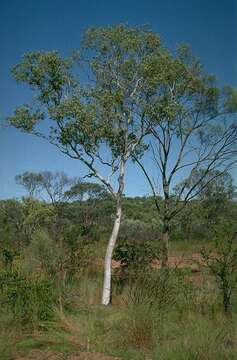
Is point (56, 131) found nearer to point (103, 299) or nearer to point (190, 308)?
point (103, 299)

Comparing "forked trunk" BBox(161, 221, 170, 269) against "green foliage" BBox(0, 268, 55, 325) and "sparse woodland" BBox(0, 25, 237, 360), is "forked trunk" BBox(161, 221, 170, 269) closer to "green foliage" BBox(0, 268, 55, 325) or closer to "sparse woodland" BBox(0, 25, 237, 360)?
"sparse woodland" BBox(0, 25, 237, 360)

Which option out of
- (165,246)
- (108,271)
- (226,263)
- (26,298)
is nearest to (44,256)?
(108,271)

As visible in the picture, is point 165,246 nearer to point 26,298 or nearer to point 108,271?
point 108,271

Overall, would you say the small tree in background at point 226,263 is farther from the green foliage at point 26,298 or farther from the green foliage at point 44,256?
the green foliage at point 44,256

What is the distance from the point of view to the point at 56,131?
10312 millimetres

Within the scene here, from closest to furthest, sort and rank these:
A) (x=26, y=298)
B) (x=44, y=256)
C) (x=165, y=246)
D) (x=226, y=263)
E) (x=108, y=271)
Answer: (x=26, y=298), (x=226, y=263), (x=108, y=271), (x=44, y=256), (x=165, y=246)

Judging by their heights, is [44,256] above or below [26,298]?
above

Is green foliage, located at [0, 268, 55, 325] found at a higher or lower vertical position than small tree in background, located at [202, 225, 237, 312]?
lower

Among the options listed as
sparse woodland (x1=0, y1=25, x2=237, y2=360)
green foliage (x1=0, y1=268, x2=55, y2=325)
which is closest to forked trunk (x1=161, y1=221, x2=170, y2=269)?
sparse woodland (x1=0, y1=25, x2=237, y2=360)

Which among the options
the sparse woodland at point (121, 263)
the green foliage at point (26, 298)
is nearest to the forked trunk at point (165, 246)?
the sparse woodland at point (121, 263)

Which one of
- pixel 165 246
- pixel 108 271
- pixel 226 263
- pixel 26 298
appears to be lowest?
pixel 26 298

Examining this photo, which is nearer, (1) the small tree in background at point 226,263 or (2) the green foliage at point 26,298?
(2) the green foliage at point 26,298

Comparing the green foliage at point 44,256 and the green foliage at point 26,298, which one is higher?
the green foliage at point 44,256

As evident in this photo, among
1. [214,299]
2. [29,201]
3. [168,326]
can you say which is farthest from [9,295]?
[29,201]
